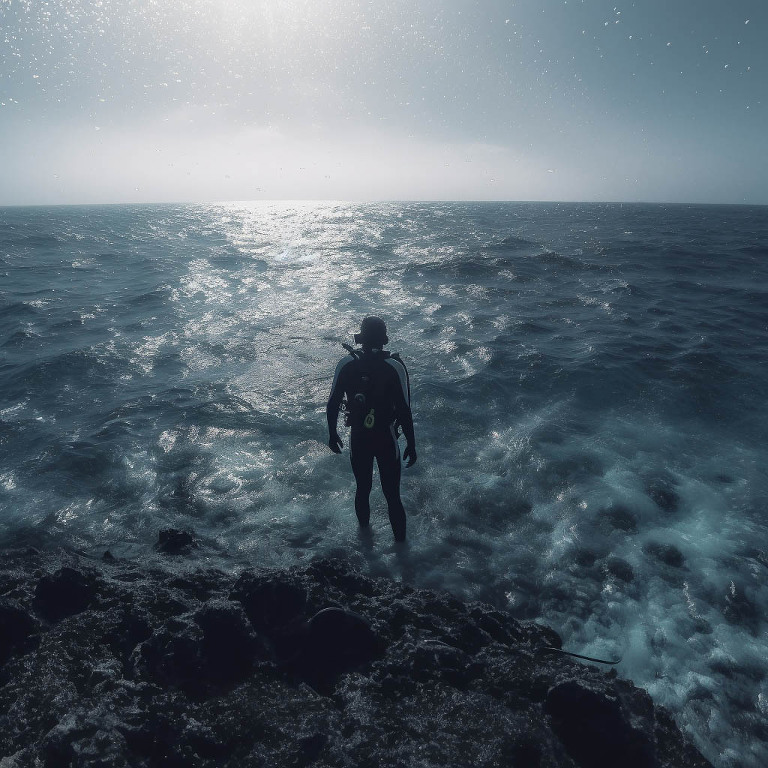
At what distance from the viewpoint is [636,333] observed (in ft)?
37.6

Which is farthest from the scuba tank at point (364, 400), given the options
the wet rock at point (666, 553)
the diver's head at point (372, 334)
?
the wet rock at point (666, 553)

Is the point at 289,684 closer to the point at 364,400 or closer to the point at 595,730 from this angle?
the point at 595,730

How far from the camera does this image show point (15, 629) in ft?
9.37

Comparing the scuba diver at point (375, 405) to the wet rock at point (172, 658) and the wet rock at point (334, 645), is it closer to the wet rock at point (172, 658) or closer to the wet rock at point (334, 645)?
Result: the wet rock at point (334, 645)

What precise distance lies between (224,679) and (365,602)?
115 cm

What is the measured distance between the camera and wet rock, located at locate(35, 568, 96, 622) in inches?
123

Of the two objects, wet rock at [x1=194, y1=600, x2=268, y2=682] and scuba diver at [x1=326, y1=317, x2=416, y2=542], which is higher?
scuba diver at [x1=326, y1=317, x2=416, y2=542]

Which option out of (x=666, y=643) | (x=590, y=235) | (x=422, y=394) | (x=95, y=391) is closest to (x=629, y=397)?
(x=422, y=394)

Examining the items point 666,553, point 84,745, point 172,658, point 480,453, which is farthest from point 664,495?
point 84,745

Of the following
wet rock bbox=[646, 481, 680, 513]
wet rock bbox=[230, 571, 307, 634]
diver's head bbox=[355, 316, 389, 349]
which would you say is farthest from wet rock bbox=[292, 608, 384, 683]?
wet rock bbox=[646, 481, 680, 513]

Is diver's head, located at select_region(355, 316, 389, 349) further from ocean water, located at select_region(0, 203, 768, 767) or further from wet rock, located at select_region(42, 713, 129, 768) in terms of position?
wet rock, located at select_region(42, 713, 129, 768)

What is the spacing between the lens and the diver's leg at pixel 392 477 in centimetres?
460

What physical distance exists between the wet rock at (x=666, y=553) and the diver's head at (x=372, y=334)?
3.63m

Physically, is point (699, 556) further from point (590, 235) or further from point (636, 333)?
point (590, 235)
